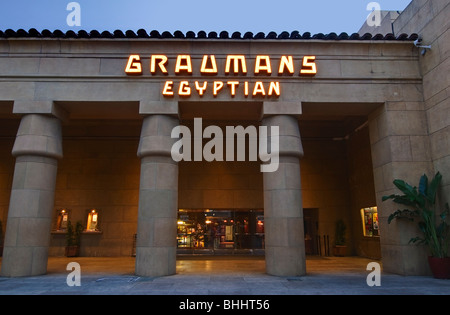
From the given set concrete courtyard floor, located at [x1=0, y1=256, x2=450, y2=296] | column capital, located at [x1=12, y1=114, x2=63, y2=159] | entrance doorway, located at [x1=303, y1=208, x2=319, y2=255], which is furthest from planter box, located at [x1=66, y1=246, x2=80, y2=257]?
entrance doorway, located at [x1=303, y1=208, x2=319, y2=255]

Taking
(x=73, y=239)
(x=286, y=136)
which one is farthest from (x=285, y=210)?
(x=73, y=239)

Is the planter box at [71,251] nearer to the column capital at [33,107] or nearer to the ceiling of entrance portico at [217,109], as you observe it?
the column capital at [33,107]

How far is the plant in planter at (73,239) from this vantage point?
16.5m

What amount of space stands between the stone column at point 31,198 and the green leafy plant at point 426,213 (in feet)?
38.9

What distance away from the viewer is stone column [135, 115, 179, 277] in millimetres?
10664

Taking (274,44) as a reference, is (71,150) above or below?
below

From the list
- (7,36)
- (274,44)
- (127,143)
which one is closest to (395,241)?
(274,44)

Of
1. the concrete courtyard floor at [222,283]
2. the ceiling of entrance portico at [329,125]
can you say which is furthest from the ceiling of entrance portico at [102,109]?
the ceiling of entrance portico at [329,125]

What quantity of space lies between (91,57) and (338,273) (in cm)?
1204

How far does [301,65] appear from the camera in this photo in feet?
39.1

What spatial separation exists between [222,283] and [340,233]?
10.1 metres

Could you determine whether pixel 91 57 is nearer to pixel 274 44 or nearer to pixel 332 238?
pixel 274 44

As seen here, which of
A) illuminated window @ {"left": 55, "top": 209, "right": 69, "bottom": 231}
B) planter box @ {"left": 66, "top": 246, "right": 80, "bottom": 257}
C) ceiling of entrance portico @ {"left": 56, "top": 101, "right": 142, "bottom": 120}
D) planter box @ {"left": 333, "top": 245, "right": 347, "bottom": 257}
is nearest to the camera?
ceiling of entrance portico @ {"left": 56, "top": 101, "right": 142, "bottom": 120}

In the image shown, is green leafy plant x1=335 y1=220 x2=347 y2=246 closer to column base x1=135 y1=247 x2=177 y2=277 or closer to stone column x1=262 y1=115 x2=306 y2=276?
stone column x1=262 y1=115 x2=306 y2=276
